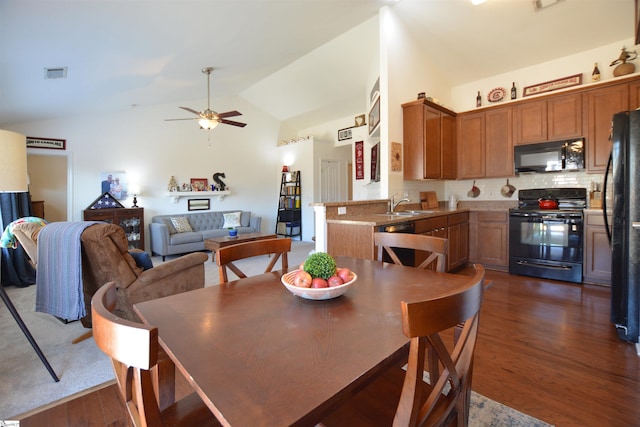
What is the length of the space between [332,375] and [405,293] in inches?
23.7

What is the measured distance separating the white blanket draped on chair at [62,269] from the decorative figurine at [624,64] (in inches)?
230

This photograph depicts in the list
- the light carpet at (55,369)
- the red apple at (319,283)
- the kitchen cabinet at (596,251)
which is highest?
the red apple at (319,283)

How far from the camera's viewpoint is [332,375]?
672mm

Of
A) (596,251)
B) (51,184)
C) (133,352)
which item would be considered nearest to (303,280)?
(133,352)

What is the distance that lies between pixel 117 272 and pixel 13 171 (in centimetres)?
91

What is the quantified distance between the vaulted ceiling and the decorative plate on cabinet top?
0.29m

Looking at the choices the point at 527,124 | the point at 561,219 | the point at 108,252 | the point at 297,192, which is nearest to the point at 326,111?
the point at 297,192

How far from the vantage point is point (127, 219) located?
5656mm

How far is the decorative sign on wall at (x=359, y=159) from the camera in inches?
239

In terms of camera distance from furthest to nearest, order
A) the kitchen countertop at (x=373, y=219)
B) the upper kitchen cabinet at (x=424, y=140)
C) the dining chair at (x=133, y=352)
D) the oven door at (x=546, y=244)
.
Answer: the upper kitchen cabinet at (x=424, y=140), the oven door at (x=546, y=244), the kitchen countertop at (x=373, y=219), the dining chair at (x=133, y=352)

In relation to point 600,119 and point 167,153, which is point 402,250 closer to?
point 600,119

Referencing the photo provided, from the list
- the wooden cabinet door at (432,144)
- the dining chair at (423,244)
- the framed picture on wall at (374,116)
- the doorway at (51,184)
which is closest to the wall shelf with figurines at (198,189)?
the doorway at (51,184)

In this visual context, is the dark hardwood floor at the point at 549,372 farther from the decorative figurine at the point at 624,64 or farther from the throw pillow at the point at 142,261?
the decorative figurine at the point at 624,64

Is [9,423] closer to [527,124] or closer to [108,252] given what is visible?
[108,252]
